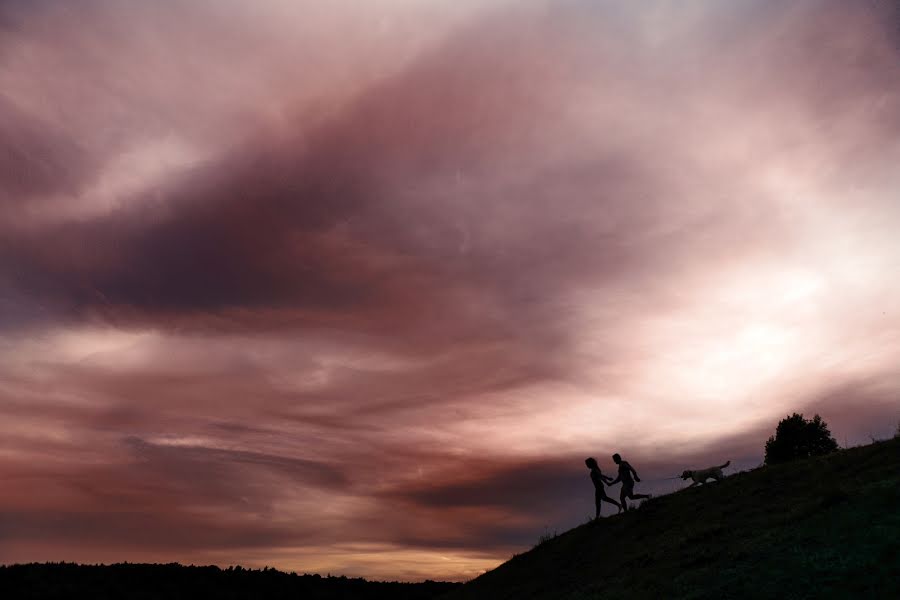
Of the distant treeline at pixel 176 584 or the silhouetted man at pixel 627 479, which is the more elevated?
the silhouetted man at pixel 627 479

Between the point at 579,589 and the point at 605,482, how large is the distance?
8147 millimetres

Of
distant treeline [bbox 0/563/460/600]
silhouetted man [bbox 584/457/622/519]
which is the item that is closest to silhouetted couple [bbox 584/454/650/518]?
silhouetted man [bbox 584/457/622/519]

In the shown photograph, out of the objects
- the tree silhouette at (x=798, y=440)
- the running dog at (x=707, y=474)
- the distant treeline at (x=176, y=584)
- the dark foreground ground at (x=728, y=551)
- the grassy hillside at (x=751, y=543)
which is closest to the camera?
the grassy hillside at (x=751, y=543)

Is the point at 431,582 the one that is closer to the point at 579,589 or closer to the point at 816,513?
the point at 579,589

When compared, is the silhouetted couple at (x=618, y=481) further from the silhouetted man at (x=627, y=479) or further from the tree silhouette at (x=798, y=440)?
the tree silhouette at (x=798, y=440)

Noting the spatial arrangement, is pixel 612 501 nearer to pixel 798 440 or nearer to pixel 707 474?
pixel 707 474

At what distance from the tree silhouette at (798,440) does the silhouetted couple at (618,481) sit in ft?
78.5

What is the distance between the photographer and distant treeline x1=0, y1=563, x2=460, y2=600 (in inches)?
1550

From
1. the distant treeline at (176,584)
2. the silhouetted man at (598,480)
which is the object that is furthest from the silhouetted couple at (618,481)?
the distant treeline at (176,584)

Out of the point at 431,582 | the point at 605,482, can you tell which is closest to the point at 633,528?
the point at 605,482

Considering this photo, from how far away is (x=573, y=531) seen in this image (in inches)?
1372

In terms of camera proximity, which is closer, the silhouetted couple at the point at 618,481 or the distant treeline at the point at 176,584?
the silhouetted couple at the point at 618,481

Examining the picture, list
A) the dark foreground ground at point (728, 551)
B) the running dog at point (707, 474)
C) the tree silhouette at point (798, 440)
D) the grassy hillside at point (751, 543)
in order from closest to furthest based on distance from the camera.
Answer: the grassy hillside at point (751, 543), the dark foreground ground at point (728, 551), the running dog at point (707, 474), the tree silhouette at point (798, 440)

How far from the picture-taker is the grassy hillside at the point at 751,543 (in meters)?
15.5
